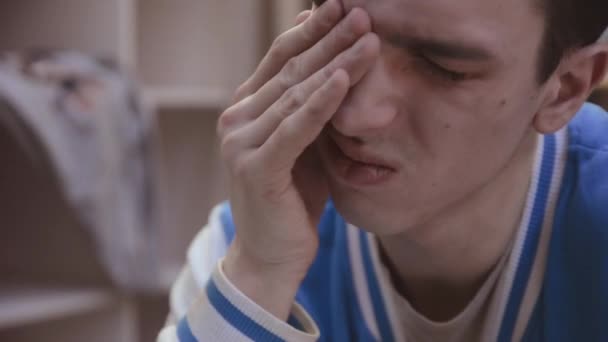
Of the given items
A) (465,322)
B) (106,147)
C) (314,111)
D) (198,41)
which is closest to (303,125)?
(314,111)

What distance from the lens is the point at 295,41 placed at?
29.2 inches

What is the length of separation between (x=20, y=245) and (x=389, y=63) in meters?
1.14

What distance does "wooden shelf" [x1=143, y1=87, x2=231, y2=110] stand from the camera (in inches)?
65.5

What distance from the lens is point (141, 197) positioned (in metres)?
1.44

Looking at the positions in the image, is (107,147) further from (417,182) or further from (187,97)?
(417,182)

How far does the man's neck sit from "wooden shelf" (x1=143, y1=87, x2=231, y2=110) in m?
0.87

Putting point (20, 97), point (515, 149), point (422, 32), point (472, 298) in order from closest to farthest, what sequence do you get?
1. point (422, 32)
2. point (515, 149)
3. point (472, 298)
4. point (20, 97)

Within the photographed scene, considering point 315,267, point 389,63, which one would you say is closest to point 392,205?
point 389,63

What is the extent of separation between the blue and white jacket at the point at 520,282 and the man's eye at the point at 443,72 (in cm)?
23

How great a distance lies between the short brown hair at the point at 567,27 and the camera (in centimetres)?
71

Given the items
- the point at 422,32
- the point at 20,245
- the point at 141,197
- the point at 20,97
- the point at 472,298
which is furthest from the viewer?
the point at 20,245

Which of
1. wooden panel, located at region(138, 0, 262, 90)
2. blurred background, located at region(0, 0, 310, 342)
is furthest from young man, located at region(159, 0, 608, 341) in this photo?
wooden panel, located at region(138, 0, 262, 90)

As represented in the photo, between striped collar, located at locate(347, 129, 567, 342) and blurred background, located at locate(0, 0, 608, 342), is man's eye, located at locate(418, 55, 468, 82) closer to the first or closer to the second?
striped collar, located at locate(347, 129, 567, 342)

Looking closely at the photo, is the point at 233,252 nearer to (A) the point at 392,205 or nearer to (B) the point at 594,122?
(A) the point at 392,205
